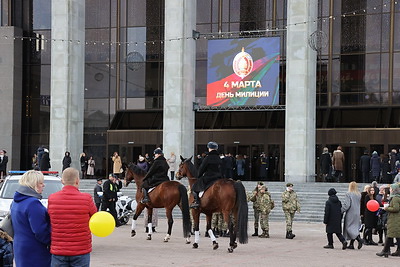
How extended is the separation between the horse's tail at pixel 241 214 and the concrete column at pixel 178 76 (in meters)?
22.6

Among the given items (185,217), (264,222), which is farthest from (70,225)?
(264,222)

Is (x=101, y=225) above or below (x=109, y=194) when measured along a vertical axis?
above

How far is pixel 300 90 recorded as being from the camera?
37.1 m

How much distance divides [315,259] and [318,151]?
27.9m

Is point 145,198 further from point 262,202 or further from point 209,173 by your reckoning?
point 262,202

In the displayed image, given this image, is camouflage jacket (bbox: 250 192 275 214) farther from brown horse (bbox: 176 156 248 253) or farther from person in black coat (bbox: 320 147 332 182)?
person in black coat (bbox: 320 147 332 182)

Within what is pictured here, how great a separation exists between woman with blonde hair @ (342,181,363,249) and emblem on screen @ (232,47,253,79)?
20105mm

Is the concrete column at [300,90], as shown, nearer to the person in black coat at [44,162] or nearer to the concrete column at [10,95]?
the person in black coat at [44,162]

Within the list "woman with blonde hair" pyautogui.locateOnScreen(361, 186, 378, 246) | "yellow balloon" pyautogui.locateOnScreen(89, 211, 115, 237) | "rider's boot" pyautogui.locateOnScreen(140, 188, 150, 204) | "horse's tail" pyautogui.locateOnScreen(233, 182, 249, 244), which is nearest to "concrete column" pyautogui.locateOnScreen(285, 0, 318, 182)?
"woman with blonde hair" pyautogui.locateOnScreen(361, 186, 378, 246)

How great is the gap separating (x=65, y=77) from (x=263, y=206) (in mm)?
22247

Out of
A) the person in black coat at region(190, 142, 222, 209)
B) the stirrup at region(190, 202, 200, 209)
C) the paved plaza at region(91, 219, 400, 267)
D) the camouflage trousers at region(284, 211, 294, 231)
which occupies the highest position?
the person in black coat at region(190, 142, 222, 209)

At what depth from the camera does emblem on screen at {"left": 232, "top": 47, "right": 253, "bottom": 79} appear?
3803 cm

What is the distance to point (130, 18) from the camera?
4703cm

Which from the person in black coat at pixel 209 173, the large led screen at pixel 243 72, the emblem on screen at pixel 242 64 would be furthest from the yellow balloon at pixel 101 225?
the emblem on screen at pixel 242 64
